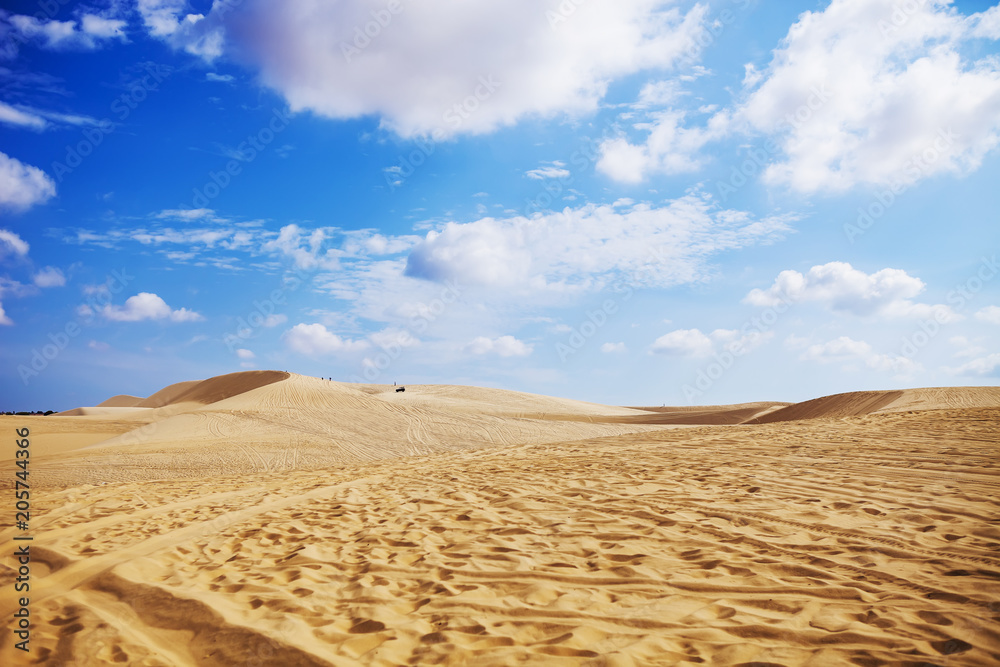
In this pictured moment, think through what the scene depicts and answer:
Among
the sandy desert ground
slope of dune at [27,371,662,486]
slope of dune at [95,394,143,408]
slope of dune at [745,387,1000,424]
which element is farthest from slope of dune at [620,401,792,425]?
slope of dune at [95,394,143,408]

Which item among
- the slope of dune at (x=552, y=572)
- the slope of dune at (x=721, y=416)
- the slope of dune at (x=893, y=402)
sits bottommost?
the slope of dune at (x=552, y=572)

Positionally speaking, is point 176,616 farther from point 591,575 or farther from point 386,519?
point 591,575

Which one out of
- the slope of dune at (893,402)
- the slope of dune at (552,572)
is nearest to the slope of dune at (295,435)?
the slope of dune at (552,572)

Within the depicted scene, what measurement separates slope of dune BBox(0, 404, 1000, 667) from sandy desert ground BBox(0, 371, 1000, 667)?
0.02 meters

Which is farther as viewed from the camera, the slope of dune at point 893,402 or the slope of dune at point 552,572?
the slope of dune at point 893,402

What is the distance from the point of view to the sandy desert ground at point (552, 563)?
3.81m

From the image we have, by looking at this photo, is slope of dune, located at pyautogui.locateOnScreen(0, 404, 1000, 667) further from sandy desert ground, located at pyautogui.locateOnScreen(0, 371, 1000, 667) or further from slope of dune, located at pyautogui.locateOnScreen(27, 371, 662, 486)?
slope of dune, located at pyautogui.locateOnScreen(27, 371, 662, 486)

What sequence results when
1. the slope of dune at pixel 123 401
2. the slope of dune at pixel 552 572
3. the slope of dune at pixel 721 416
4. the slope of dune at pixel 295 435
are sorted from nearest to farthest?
the slope of dune at pixel 552 572 < the slope of dune at pixel 295 435 < the slope of dune at pixel 721 416 < the slope of dune at pixel 123 401

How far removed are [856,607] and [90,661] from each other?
5611 mm

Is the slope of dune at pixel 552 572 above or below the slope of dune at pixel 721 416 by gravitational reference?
below

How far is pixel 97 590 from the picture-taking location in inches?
210

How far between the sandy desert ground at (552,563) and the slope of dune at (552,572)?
2 centimetres

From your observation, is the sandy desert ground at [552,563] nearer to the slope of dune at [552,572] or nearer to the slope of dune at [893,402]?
the slope of dune at [552,572]

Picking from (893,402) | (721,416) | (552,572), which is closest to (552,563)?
(552,572)
